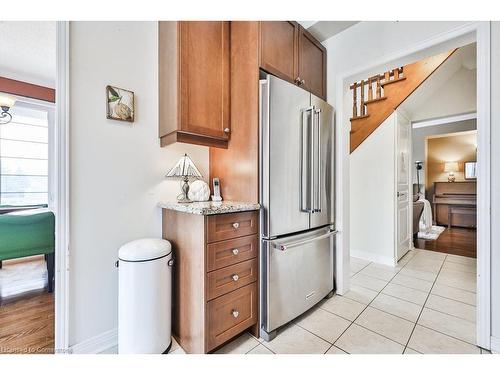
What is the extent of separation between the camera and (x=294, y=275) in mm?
1678

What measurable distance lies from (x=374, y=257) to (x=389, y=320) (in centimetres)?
154

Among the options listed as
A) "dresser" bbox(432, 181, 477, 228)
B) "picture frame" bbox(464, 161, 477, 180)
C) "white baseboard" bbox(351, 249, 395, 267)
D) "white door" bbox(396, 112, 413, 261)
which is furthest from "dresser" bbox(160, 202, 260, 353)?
"picture frame" bbox(464, 161, 477, 180)

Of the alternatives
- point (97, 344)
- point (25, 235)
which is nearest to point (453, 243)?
point (97, 344)

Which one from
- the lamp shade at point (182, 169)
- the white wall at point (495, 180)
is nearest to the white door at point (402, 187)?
the white wall at point (495, 180)

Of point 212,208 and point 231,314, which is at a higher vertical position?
point 212,208

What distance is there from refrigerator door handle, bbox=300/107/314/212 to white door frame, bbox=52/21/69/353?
1561 millimetres

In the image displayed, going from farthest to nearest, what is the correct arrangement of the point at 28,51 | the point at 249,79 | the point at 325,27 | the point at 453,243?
the point at 453,243 → the point at 28,51 → the point at 325,27 → the point at 249,79

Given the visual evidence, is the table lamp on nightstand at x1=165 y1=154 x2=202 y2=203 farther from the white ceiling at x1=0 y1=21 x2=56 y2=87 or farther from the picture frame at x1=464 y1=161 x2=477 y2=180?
the picture frame at x1=464 y1=161 x2=477 y2=180

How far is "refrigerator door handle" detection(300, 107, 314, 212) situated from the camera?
1.71 m

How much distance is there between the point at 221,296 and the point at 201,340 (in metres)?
0.27

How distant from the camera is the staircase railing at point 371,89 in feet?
9.97

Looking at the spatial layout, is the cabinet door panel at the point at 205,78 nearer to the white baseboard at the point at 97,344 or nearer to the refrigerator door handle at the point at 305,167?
the refrigerator door handle at the point at 305,167

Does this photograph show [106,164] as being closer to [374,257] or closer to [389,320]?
[389,320]

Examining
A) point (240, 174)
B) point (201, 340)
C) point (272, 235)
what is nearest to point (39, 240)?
point (201, 340)
